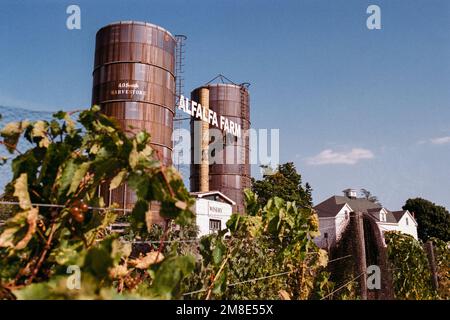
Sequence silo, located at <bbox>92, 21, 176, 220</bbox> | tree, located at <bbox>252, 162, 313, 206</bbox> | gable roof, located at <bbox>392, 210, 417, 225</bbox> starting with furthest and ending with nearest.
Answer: gable roof, located at <bbox>392, 210, 417, 225</bbox> → tree, located at <bbox>252, 162, 313, 206</bbox> → silo, located at <bbox>92, 21, 176, 220</bbox>

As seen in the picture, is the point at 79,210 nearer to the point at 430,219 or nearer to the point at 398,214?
the point at 398,214

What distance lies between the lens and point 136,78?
20562 millimetres

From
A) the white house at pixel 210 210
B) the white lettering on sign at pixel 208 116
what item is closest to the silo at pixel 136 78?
the white house at pixel 210 210

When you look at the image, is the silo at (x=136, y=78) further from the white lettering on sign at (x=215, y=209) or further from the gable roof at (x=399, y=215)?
the gable roof at (x=399, y=215)

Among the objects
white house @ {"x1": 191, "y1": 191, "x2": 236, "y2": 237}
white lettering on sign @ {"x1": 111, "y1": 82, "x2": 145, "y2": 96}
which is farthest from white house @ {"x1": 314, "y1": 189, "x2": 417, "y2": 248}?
white lettering on sign @ {"x1": 111, "y1": 82, "x2": 145, "y2": 96}

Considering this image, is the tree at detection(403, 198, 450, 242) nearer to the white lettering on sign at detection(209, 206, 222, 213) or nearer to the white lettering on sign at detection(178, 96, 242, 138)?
the white lettering on sign at detection(178, 96, 242, 138)

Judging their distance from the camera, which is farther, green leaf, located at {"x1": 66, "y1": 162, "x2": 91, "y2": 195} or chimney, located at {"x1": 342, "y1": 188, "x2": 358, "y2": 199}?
chimney, located at {"x1": 342, "y1": 188, "x2": 358, "y2": 199}

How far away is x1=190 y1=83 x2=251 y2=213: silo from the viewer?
94.8ft

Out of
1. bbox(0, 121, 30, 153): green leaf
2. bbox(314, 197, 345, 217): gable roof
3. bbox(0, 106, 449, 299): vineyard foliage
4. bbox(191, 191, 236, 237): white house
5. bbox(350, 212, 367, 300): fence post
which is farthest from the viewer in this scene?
bbox(314, 197, 345, 217): gable roof

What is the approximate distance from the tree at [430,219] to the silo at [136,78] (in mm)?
42102

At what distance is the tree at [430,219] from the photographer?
167 feet

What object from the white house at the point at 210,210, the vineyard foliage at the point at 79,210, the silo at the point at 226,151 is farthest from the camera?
the silo at the point at 226,151

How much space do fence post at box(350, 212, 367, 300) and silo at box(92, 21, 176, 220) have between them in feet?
51.3
